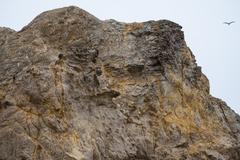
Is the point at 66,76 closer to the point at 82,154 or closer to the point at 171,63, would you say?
the point at 82,154

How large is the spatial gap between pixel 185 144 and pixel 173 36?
28.7 feet

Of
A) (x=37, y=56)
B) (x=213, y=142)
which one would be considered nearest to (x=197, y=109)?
(x=213, y=142)

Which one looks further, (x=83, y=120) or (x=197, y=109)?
(x=197, y=109)

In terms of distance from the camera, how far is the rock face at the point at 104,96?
27328 millimetres

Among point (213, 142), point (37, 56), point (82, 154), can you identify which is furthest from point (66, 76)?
point (213, 142)

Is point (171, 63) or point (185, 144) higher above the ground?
point (171, 63)

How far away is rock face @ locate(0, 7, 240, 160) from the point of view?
27.3m

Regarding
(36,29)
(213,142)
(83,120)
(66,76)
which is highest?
(36,29)

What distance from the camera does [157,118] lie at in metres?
30.5

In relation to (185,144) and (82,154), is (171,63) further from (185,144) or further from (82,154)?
(82,154)

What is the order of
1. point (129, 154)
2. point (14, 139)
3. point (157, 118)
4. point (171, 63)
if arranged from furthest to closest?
point (171, 63)
point (157, 118)
point (129, 154)
point (14, 139)

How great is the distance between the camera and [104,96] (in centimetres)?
3000

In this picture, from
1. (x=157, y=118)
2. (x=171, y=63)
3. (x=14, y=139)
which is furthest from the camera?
(x=171, y=63)

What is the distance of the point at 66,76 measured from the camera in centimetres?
2938
